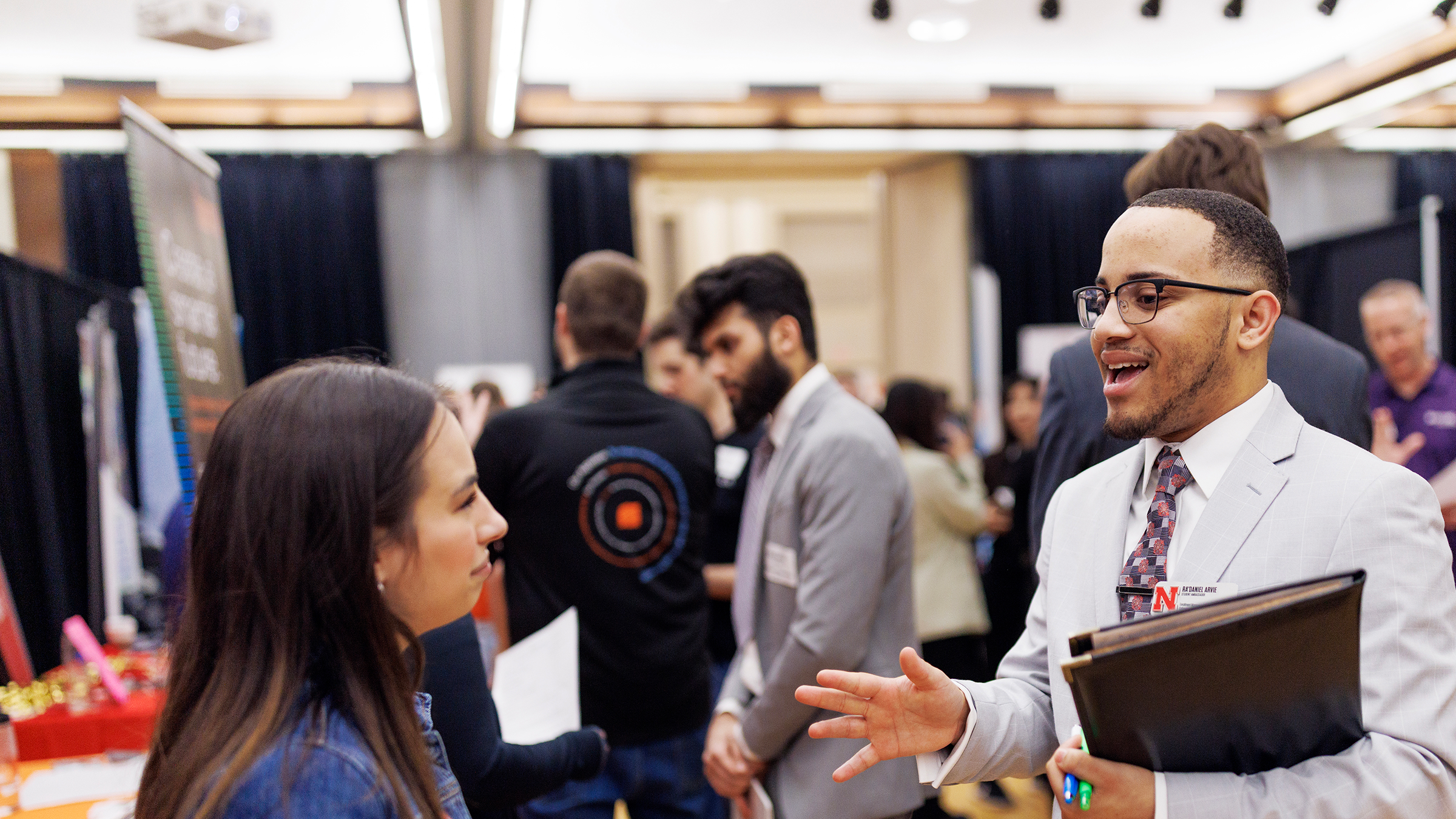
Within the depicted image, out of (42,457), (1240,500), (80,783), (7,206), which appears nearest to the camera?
(1240,500)

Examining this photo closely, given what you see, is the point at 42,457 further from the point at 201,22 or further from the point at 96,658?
the point at 201,22

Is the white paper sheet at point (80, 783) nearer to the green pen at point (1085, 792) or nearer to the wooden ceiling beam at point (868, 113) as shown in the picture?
the green pen at point (1085, 792)

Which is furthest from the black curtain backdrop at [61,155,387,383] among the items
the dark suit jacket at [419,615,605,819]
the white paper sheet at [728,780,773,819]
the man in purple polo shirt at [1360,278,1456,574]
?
the man in purple polo shirt at [1360,278,1456,574]

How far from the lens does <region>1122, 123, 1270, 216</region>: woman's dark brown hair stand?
4.95 ft

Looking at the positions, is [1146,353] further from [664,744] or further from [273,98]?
[273,98]

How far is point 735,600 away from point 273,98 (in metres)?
5.65

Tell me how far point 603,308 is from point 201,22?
133cm

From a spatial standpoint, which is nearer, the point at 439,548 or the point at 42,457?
the point at 439,548

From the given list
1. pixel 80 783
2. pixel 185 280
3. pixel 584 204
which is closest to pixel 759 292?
pixel 185 280

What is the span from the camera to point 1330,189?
311 inches

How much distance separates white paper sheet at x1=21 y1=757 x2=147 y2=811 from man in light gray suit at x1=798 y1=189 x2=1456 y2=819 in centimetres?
141

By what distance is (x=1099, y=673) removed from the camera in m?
0.84

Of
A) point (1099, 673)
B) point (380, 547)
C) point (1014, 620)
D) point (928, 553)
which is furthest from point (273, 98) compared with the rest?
point (1099, 673)

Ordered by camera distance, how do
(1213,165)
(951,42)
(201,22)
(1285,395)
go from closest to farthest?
(1285,395), (1213,165), (201,22), (951,42)
